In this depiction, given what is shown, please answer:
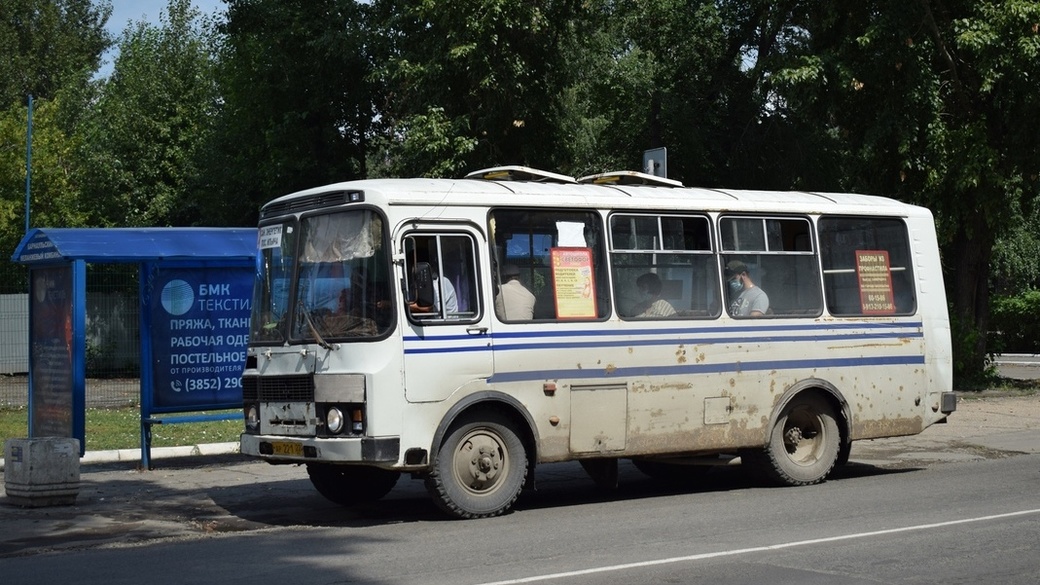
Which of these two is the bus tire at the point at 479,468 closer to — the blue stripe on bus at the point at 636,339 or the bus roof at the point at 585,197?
the blue stripe on bus at the point at 636,339

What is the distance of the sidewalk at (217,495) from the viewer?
1112cm

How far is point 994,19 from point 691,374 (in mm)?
13593

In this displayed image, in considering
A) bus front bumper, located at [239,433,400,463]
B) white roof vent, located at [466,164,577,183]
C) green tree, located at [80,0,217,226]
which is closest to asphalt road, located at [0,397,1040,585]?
bus front bumper, located at [239,433,400,463]

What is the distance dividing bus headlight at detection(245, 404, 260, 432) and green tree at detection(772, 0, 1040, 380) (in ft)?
49.5

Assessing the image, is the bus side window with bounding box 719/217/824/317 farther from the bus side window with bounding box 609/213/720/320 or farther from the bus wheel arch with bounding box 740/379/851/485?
the bus wheel arch with bounding box 740/379/851/485

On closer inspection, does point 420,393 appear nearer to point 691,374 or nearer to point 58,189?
point 691,374

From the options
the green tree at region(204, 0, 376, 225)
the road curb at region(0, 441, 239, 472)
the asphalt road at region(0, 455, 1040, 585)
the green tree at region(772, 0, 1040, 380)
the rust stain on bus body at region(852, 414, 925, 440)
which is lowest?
the asphalt road at region(0, 455, 1040, 585)

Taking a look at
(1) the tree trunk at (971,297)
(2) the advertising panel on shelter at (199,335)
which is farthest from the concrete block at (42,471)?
(1) the tree trunk at (971,297)

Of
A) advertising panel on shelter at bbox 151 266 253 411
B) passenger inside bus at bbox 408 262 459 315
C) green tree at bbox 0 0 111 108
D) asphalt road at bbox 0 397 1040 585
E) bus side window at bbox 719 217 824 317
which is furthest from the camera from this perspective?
green tree at bbox 0 0 111 108

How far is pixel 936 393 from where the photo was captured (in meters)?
14.1

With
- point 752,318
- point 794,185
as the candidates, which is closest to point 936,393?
point 752,318

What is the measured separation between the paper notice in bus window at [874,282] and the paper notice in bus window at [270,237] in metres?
6.12

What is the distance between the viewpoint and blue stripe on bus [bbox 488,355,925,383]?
11.5 metres

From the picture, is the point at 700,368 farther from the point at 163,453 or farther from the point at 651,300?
the point at 163,453
